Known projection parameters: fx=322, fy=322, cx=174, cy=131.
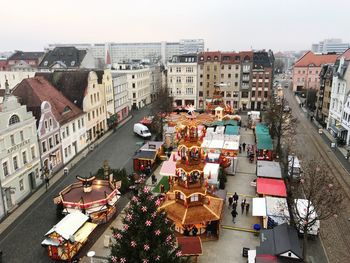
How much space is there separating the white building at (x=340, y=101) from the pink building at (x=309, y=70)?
5181 cm

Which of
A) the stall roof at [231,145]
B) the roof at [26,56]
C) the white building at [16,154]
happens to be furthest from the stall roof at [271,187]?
the roof at [26,56]

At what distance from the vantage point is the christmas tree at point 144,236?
17.0m

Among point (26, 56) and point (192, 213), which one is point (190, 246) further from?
point (26, 56)

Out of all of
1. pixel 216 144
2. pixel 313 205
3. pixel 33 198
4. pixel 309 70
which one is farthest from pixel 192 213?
pixel 309 70

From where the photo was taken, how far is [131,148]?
51844 mm

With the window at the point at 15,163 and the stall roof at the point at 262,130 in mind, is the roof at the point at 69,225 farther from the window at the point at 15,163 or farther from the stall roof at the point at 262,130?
the stall roof at the point at 262,130

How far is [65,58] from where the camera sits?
8938 centimetres

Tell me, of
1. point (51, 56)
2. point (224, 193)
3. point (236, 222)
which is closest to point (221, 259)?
point (236, 222)

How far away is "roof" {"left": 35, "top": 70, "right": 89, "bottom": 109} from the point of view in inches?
2045

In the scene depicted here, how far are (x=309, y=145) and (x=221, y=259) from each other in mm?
34870

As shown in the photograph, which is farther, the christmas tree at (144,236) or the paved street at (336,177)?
the paved street at (336,177)

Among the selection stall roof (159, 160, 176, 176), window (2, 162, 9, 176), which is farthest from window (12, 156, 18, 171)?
stall roof (159, 160, 176, 176)

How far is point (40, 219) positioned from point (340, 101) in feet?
165

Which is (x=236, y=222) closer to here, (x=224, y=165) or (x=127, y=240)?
(x=224, y=165)
